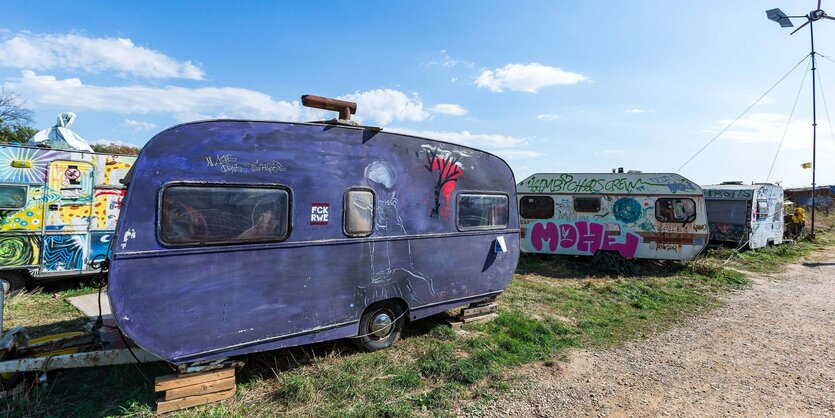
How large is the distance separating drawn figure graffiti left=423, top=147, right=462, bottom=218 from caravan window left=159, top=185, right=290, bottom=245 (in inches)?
86.2

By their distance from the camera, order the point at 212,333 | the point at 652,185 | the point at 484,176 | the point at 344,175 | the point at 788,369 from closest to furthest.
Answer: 1. the point at 212,333
2. the point at 344,175
3. the point at 788,369
4. the point at 484,176
5. the point at 652,185

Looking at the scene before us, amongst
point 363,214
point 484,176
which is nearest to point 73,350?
point 363,214

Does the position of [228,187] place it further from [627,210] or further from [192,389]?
[627,210]

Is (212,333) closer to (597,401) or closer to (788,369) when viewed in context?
(597,401)

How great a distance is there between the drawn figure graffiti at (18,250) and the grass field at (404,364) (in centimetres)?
71

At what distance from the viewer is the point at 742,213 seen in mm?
15141

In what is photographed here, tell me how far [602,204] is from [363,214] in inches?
382

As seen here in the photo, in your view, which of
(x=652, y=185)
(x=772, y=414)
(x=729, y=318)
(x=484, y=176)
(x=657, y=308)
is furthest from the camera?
(x=652, y=185)

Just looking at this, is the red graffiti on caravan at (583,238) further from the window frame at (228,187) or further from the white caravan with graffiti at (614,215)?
the window frame at (228,187)

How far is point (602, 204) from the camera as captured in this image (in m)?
12.5

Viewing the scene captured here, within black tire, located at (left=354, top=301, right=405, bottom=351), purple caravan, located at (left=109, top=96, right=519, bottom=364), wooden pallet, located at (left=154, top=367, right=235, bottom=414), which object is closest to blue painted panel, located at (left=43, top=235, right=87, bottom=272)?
wooden pallet, located at (left=154, top=367, right=235, bottom=414)

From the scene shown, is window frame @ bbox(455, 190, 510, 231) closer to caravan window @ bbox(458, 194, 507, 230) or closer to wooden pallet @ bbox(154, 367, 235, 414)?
caravan window @ bbox(458, 194, 507, 230)

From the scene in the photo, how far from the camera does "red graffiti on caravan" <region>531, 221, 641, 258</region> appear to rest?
1226 cm

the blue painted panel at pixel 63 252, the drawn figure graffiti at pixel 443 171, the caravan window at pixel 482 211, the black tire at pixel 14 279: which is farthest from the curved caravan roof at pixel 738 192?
the black tire at pixel 14 279
